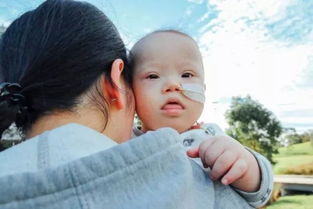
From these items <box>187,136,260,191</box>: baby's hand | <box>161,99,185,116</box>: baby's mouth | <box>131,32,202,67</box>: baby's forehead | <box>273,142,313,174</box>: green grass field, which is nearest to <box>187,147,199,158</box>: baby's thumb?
<box>187,136,260,191</box>: baby's hand

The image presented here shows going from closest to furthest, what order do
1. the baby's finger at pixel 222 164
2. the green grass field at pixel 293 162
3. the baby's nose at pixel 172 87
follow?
the baby's finger at pixel 222 164 < the baby's nose at pixel 172 87 < the green grass field at pixel 293 162

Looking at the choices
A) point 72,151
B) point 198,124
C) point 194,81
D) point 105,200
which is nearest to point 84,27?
point 72,151

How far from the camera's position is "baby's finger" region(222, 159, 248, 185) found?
91 cm

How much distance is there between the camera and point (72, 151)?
2.33 feet

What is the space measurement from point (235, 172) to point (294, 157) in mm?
18465

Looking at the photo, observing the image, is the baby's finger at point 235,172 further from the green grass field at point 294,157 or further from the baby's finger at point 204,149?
the green grass field at point 294,157

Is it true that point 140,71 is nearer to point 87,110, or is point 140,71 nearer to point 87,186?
point 87,110

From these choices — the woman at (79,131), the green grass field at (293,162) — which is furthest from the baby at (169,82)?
the green grass field at (293,162)

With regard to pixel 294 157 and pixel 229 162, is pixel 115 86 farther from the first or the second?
pixel 294 157

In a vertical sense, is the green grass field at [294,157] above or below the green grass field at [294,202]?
below

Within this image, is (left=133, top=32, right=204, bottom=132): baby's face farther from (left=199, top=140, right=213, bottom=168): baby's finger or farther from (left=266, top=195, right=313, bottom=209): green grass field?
(left=266, top=195, right=313, bottom=209): green grass field

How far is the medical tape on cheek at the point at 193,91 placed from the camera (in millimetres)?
1509

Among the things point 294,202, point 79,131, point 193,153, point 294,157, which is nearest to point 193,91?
point 193,153

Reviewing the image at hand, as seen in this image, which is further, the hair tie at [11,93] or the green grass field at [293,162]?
the green grass field at [293,162]
